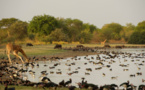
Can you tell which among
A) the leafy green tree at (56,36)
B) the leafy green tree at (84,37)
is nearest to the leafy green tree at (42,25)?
the leafy green tree at (56,36)

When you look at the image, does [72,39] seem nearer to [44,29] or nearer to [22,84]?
[44,29]

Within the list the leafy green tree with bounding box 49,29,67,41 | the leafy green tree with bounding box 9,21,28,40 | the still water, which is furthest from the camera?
the leafy green tree with bounding box 9,21,28,40

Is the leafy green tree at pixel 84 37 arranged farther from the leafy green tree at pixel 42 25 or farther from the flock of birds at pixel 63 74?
the flock of birds at pixel 63 74

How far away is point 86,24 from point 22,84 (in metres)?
84.6

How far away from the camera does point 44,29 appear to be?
57969mm

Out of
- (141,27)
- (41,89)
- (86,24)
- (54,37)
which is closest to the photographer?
(41,89)

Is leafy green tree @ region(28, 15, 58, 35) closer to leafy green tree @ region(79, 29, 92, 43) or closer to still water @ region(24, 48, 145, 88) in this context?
leafy green tree @ region(79, 29, 92, 43)

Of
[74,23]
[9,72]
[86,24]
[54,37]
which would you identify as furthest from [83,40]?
[9,72]

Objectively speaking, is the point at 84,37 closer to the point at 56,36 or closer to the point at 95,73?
the point at 56,36

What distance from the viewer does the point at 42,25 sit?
59.2m

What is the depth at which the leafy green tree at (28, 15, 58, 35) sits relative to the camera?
58.3 m

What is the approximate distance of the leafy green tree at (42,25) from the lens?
191 ft

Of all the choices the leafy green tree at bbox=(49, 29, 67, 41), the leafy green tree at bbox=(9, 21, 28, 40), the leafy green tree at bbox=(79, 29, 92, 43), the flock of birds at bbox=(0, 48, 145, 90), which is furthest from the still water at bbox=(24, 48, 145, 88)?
the leafy green tree at bbox=(9, 21, 28, 40)

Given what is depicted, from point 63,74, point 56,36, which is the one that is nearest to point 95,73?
point 63,74
